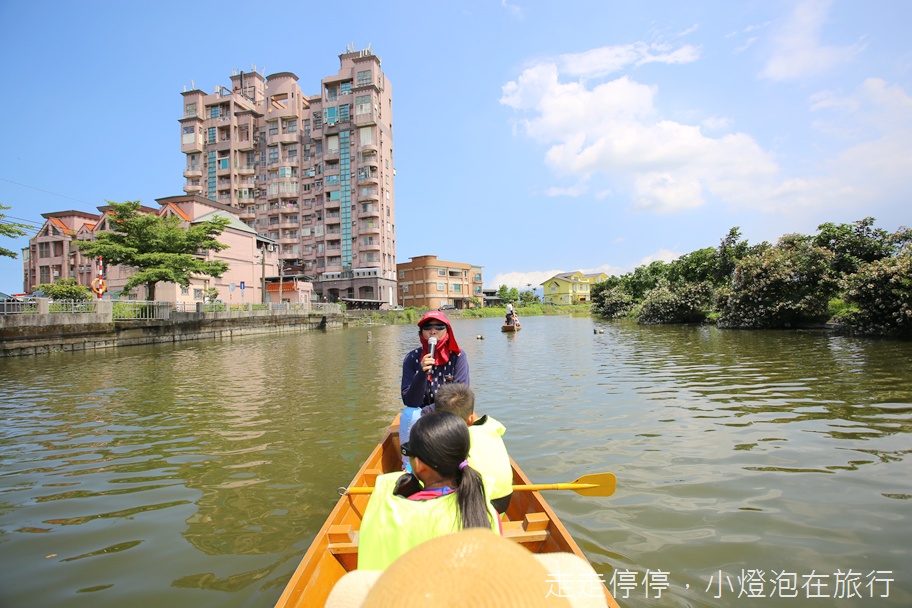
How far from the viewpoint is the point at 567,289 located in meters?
99.9

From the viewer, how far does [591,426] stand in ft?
23.7

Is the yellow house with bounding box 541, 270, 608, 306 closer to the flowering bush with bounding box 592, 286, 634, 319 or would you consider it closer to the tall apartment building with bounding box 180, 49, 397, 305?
the flowering bush with bounding box 592, 286, 634, 319

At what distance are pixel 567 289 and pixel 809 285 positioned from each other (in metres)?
77.4

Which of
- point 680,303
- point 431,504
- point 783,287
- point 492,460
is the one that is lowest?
point 492,460

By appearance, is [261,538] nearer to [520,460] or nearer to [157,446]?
[520,460]

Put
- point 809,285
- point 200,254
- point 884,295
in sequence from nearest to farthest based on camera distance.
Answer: point 884,295 → point 809,285 → point 200,254

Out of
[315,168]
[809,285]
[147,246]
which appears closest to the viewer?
[809,285]

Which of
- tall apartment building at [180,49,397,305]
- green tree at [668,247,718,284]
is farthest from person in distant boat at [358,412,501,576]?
tall apartment building at [180,49,397,305]

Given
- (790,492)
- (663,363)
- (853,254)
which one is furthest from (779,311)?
(790,492)

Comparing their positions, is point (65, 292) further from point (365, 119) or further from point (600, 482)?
point (600, 482)

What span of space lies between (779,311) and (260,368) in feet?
77.5

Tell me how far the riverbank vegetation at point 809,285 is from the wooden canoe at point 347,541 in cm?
1891

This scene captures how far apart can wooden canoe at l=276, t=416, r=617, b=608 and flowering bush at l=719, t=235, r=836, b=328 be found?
24588mm

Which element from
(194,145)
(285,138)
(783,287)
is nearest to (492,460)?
(783,287)
